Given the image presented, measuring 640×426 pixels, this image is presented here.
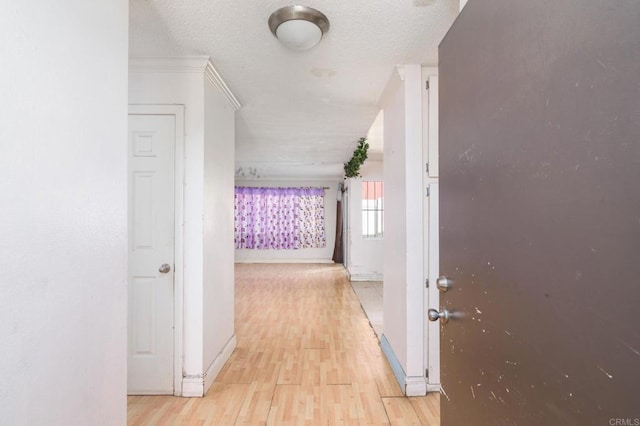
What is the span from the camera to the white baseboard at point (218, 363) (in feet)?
7.71

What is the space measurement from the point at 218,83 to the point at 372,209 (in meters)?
5.30

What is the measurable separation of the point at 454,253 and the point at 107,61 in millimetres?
1417

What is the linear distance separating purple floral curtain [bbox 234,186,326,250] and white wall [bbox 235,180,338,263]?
155 millimetres

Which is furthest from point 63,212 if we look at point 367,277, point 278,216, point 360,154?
point 278,216

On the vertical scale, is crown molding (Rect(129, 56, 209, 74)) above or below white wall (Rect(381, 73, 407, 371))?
above

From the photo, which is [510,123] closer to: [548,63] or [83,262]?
[548,63]

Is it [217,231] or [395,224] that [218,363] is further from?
[395,224]

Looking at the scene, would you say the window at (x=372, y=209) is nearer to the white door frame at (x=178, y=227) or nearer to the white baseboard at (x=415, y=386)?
the white baseboard at (x=415, y=386)

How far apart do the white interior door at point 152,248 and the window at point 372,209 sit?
17.4 feet

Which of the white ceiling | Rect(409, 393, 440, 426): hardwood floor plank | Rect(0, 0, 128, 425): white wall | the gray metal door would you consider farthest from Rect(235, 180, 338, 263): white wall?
the gray metal door

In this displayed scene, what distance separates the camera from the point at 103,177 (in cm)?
121

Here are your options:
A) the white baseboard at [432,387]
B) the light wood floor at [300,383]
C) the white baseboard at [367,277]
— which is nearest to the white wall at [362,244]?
the white baseboard at [367,277]

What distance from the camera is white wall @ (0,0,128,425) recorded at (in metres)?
0.83
